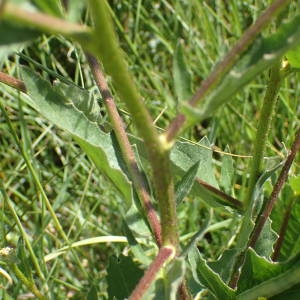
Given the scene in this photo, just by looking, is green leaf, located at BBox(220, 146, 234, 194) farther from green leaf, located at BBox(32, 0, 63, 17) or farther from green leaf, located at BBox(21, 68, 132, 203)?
green leaf, located at BBox(32, 0, 63, 17)

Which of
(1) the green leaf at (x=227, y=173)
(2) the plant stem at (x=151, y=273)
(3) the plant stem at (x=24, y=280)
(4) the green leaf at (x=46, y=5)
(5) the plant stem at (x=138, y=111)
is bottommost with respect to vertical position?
(3) the plant stem at (x=24, y=280)

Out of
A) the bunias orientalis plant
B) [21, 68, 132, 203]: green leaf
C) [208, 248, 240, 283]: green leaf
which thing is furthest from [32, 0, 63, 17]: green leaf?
[208, 248, 240, 283]: green leaf

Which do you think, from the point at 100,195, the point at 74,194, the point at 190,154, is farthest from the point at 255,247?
the point at 74,194

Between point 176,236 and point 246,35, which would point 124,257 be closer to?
point 176,236

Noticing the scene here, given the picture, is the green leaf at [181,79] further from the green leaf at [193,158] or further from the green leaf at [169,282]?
the green leaf at [193,158]

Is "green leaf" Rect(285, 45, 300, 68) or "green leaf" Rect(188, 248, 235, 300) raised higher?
"green leaf" Rect(285, 45, 300, 68)

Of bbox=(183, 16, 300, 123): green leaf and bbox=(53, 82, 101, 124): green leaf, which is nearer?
bbox=(183, 16, 300, 123): green leaf

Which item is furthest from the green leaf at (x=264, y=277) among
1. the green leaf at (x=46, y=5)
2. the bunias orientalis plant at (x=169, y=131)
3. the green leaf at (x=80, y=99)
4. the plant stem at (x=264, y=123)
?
the green leaf at (x=46, y=5)
